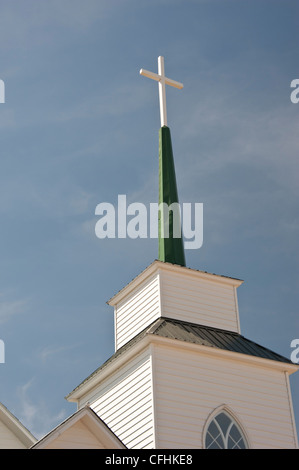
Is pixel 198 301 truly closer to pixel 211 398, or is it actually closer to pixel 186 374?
pixel 186 374

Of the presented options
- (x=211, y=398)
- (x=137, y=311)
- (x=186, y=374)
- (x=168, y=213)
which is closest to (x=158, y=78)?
Answer: (x=168, y=213)

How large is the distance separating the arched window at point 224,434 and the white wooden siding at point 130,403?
1.53 m

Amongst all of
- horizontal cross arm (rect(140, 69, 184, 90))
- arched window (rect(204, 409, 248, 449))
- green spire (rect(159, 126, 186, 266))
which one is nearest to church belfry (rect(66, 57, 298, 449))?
arched window (rect(204, 409, 248, 449))

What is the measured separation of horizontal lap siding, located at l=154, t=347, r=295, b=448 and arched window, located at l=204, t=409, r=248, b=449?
21 cm

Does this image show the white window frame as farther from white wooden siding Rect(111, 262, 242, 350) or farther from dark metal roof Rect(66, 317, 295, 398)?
white wooden siding Rect(111, 262, 242, 350)

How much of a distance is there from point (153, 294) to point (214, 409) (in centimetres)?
372

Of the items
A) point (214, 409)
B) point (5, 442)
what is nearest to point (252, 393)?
point (214, 409)

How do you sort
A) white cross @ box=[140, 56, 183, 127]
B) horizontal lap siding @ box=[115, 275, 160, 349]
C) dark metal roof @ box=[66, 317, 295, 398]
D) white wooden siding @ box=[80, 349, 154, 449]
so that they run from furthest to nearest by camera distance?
white cross @ box=[140, 56, 183, 127], horizontal lap siding @ box=[115, 275, 160, 349], dark metal roof @ box=[66, 317, 295, 398], white wooden siding @ box=[80, 349, 154, 449]

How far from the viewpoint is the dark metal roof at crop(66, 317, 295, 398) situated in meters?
20.6

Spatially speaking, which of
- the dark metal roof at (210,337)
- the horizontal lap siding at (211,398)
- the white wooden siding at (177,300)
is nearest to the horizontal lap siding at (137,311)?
the white wooden siding at (177,300)

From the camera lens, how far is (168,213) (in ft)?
82.2
